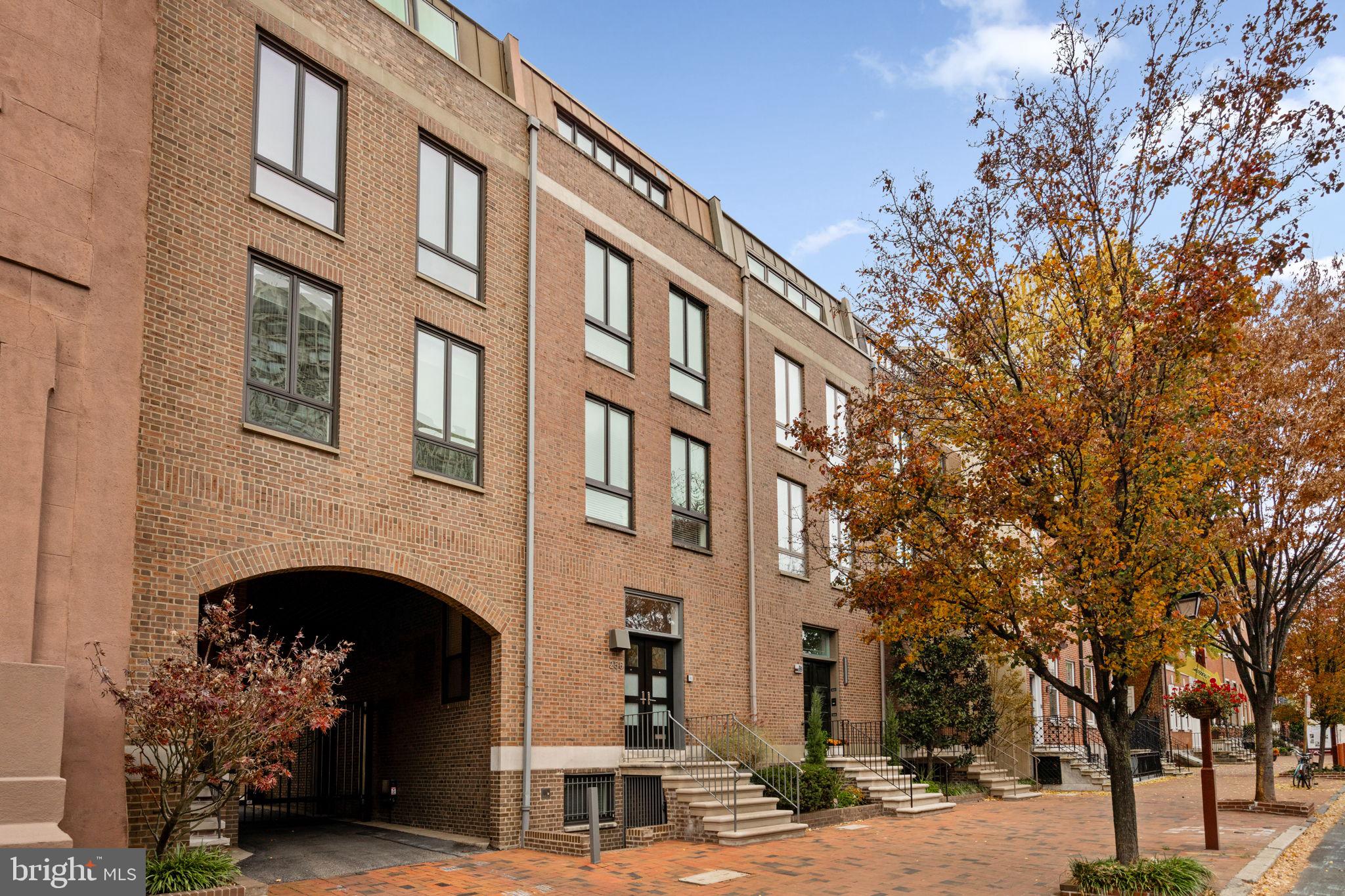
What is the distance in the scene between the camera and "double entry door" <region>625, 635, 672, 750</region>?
17500 mm

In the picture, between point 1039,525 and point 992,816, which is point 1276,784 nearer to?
point 992,816

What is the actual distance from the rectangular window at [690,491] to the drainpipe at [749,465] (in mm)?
1291

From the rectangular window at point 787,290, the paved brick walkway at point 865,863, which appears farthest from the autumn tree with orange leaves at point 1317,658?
the rectangular window at point 787,290

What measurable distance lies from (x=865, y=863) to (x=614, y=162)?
40.8ft

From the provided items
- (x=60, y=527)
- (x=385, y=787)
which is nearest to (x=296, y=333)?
(x=60, y=527)

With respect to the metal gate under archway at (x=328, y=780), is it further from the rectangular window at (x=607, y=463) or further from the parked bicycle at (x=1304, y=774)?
the parked bicycle at (x=1304, y=774)

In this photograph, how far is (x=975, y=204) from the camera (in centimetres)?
1270

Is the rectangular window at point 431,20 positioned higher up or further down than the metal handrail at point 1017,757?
higher up

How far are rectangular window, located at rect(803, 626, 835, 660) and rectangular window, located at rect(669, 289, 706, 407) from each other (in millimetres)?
5996

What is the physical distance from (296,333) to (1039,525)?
8937 millimetres

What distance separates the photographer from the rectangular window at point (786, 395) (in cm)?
2336

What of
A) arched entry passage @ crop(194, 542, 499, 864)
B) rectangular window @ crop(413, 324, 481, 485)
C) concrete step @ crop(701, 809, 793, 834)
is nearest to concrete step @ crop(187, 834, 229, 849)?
arched entry passage @ crop(194, 542, 499, 864)

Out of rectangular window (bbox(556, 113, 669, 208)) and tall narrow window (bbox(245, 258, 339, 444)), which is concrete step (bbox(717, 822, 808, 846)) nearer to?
tall narrow window (bbox(245, 258, 339, 444))

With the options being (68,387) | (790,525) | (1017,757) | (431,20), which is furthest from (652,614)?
(1017,757)
